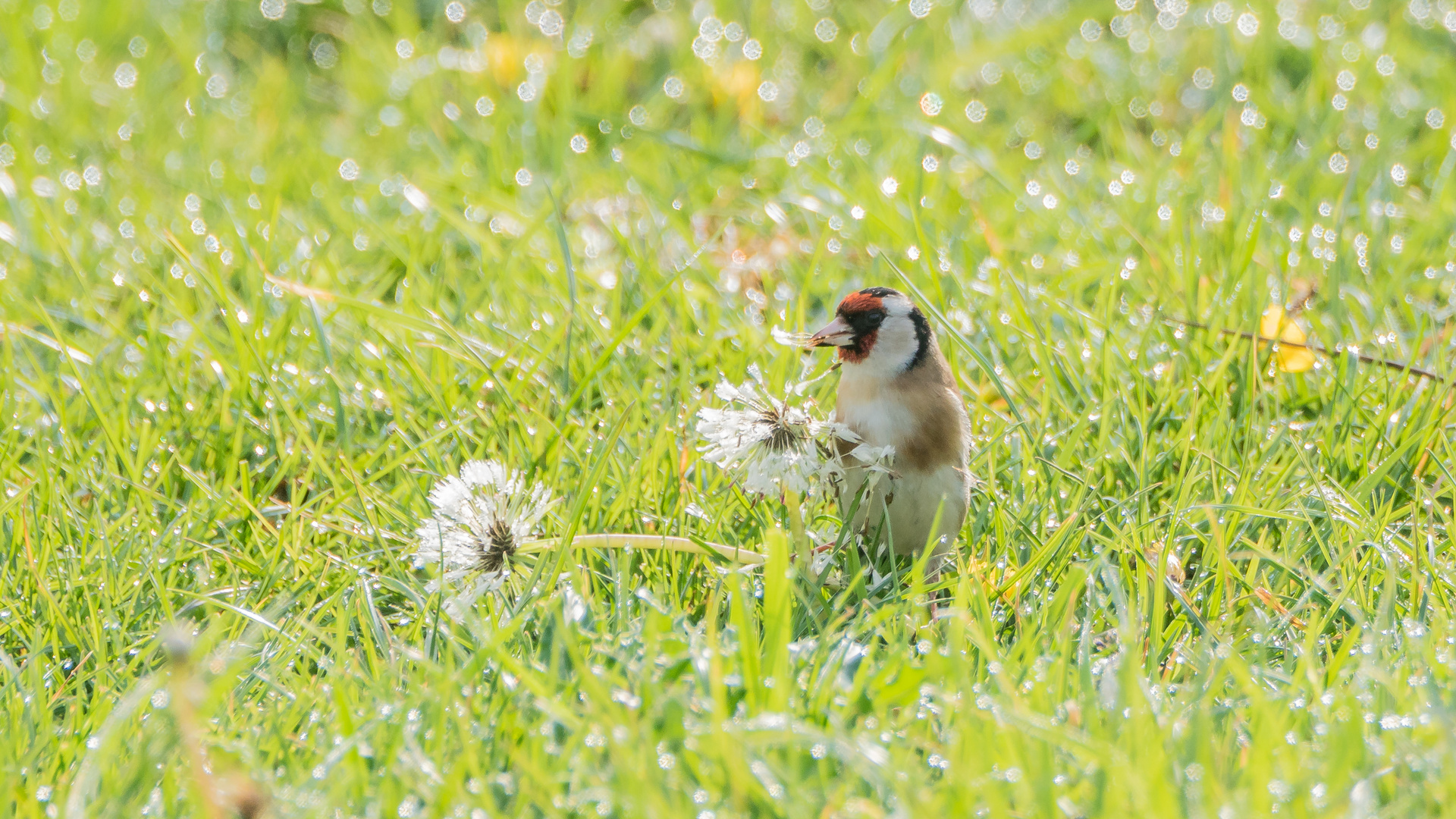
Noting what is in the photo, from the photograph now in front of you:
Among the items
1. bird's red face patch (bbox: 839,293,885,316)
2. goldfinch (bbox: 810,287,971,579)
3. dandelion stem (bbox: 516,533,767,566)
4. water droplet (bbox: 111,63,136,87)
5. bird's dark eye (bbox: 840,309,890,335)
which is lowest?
dandelion stem (bbox: 516,533,767,566)

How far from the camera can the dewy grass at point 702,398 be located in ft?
6.00

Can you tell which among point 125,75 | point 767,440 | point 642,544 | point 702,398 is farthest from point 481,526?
point 125,75

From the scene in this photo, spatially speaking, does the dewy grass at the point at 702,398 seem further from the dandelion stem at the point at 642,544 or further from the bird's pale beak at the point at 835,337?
the bird's pale beak at the point at 835,337

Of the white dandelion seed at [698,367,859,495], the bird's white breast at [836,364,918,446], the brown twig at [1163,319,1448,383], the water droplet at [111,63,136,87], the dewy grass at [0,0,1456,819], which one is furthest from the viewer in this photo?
the water droplet at [111,63,136,87]

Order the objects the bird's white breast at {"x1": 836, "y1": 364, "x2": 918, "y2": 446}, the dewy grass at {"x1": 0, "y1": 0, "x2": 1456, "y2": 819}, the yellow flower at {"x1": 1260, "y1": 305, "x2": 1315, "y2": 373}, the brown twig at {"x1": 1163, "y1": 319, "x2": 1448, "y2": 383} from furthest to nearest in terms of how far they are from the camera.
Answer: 1. the yellow flower at {"x1": 1260, "y1": 305, "x2": 1315, "y2": 373}
2. the brown twig at {"x1": 1163, "y1": 319, "x2": 1448, "y2": 383}
3. the bird's white breast at {"x1": 836, "y1": 364, "x2": 918, "y2": 446}
4. the dewy grass at {"x1": 0, "y1": 0, "x2": 1456, "y2": 819}

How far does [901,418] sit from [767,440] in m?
0.32

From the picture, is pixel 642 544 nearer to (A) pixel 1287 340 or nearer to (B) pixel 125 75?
(A) pixel 1287 340

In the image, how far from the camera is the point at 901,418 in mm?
2357

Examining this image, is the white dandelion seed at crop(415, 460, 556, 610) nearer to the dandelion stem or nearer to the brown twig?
the dandelion stem

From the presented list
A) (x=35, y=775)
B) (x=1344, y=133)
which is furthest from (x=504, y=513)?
(x=1344, y=133)

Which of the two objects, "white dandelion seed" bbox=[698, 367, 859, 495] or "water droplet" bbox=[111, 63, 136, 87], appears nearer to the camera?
"white dandelion seed" bbox=[698, 367, 859, 495]

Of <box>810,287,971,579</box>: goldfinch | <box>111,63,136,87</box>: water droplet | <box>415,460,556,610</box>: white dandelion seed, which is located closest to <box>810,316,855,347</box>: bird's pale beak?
<box>810,287,971,579</box>: goldfinch

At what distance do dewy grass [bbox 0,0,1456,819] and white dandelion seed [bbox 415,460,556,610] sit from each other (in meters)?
0.06

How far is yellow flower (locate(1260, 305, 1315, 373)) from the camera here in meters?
3.05
